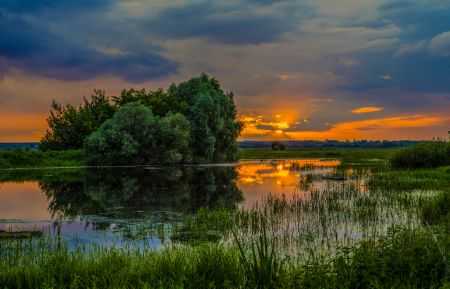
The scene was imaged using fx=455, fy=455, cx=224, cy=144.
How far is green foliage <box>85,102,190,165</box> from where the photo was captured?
62281 mm

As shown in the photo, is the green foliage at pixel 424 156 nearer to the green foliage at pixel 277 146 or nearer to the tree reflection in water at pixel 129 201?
the tree reflection in water at pixel 129 201

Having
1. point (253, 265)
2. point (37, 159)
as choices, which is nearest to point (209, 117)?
point (37, 159)

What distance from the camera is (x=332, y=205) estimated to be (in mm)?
20469

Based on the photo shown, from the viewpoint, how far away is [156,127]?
64.5 metres

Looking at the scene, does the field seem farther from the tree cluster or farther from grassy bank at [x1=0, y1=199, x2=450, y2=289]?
the tree cluster

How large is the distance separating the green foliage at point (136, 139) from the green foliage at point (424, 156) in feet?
99.7

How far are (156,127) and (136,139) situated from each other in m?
3.27

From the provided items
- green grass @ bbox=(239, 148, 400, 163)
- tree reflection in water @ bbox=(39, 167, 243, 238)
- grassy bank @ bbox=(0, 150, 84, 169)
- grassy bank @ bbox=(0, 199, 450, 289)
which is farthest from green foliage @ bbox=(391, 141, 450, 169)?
grassy bank @ bbox=(0, 150, 84, 169)

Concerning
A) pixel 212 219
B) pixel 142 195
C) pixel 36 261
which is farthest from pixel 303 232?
pixel 142 195

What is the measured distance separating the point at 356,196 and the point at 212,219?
9.85m

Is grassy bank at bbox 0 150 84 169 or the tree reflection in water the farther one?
grassy bank at bbox 0 150 84 169

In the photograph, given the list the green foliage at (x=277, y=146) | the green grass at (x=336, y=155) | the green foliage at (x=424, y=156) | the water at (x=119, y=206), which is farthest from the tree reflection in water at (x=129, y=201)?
the green foliage at (x=277, y=146)

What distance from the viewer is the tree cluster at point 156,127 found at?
63281mm

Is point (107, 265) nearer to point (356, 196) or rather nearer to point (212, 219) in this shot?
point (212, 219)
